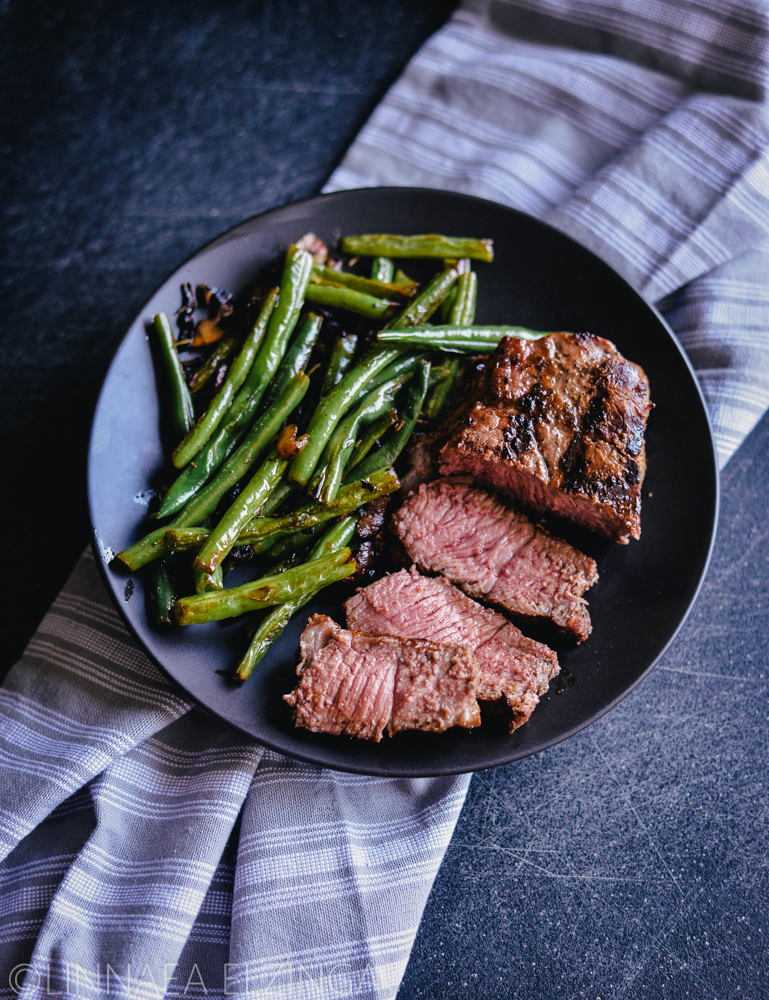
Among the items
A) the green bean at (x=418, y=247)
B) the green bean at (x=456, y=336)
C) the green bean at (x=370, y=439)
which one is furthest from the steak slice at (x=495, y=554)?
the green bean at (x=418, y=247)

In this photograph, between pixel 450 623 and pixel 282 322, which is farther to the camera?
pixel 282 322

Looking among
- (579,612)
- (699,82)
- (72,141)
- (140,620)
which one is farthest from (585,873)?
(72,141)

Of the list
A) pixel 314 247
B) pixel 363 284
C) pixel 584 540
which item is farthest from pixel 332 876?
pixel 314 247

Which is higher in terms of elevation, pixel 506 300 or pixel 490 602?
pixel 506 300

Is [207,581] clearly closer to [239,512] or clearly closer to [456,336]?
[239,512]

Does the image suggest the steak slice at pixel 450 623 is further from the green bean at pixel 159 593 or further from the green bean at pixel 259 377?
the green bean at pixel 259 377

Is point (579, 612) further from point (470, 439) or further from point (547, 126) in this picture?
point (547, 126)
